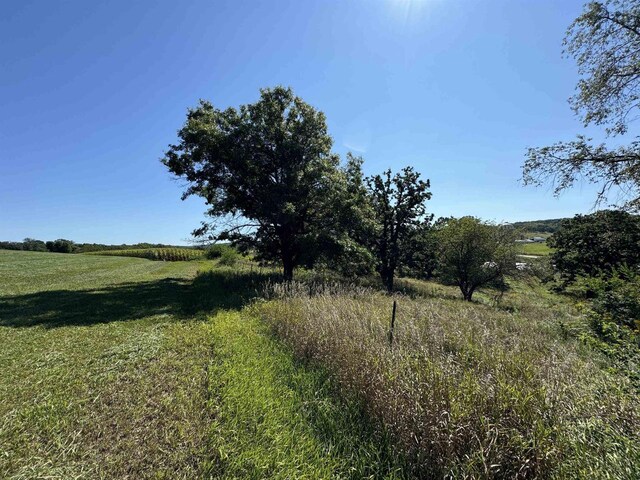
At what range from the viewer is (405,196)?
1014 inches

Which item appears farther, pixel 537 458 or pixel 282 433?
pixel 282 433

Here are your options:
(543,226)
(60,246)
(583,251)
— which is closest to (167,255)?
(60,246)

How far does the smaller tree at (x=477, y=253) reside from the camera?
21.2 meters

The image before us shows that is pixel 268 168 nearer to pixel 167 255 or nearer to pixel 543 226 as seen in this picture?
pixel 167 255

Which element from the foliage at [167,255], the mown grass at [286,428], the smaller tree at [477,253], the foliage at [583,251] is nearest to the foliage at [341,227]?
the smaller tree at [477,253]

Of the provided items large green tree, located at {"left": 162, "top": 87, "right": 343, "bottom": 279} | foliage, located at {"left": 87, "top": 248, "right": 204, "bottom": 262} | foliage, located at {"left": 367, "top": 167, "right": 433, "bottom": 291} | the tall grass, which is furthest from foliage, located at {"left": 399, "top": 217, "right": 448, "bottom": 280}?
foliage, located at {"left": 87, "top": 248, "right": 204, "bottom": 262}

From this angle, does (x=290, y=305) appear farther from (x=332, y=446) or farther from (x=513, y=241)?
(x=513, y=241)

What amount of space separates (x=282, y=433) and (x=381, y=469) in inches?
44.9

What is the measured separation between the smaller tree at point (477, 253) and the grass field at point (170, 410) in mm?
19838

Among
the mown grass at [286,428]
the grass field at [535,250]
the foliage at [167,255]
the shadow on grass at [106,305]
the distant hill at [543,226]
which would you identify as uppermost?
the distant hill at [543,226]

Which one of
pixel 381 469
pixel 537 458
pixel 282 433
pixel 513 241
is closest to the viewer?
pixel 537 458

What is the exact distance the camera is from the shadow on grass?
8.27 meters

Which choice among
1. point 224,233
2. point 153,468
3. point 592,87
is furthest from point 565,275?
point 153,468

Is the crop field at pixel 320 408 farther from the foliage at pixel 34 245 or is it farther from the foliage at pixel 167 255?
the foliage at pixel 34 245
